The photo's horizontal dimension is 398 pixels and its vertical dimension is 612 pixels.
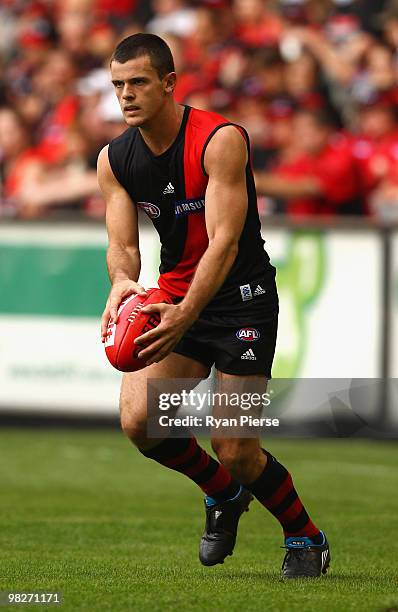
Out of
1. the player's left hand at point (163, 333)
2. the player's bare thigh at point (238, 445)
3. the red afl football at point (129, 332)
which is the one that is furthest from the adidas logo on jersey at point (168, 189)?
the player's bare thigh at point (238, 445)

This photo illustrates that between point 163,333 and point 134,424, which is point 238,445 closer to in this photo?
point 134,424

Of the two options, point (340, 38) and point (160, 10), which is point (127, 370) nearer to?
point (340, 38)

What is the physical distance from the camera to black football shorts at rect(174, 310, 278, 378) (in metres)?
5.65

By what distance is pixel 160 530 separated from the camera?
7.26 m

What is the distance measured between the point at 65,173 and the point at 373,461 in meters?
4.30

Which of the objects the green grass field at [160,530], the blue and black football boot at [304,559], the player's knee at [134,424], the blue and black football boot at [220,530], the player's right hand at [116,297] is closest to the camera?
the green grass field at [160,530]

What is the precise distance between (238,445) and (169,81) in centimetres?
161

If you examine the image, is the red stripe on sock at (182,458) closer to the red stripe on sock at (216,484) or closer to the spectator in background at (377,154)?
the red stripe on sock at (216,484)

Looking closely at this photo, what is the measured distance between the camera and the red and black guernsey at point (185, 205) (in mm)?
5582

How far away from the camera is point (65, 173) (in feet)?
41.0

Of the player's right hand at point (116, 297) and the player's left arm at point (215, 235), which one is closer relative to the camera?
the player's left arm at point (215, 235)

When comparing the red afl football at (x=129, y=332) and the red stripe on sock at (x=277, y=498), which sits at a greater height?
the red afl football at (x=129, y=332)

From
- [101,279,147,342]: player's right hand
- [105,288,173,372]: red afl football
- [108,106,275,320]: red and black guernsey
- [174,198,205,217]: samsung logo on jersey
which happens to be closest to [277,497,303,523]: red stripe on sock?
[108,106,275,320]: red and black guernsey

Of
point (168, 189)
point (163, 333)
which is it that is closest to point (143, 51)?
point (168, 189)
